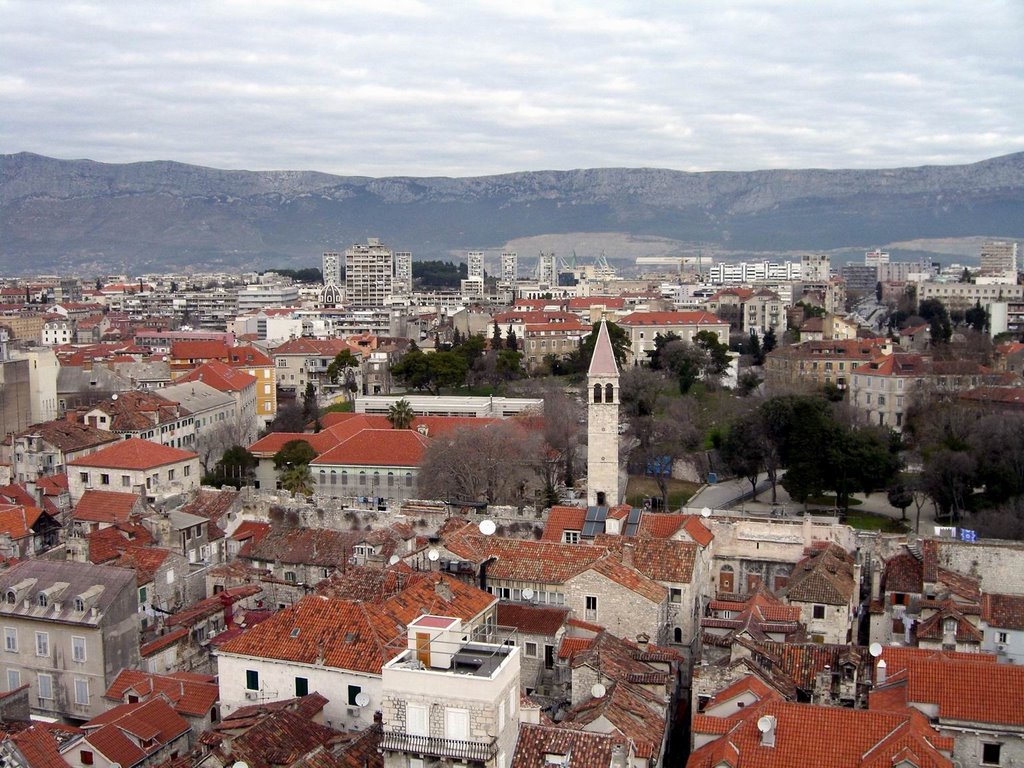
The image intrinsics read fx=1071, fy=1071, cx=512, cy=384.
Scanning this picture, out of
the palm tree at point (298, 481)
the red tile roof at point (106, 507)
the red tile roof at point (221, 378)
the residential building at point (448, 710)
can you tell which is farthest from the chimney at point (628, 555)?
the red tile roof at point (221, 378)

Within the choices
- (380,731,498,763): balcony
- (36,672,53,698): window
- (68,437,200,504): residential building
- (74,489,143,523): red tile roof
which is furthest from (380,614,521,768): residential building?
(68,437,200,504): residential building

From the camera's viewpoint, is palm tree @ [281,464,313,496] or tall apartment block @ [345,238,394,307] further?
tall apartment block @ [345,238,394,307]

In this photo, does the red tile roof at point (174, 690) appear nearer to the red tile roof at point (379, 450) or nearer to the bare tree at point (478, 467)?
the bare tree at point (478, 467)

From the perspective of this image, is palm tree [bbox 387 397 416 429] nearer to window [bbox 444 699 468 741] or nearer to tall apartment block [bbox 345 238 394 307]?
window [bbox 444 699 468 741]

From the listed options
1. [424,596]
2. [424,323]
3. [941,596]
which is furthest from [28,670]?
[424,323]

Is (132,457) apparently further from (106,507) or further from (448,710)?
(448,710)

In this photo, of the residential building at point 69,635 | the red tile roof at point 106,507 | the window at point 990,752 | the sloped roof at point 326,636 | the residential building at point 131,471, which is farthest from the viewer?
the residential building at point 131,471

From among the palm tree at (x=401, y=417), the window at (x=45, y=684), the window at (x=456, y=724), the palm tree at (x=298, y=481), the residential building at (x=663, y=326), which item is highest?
the residential building at (x=663, y=326)
